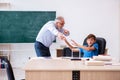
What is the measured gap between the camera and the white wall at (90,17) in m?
5.48

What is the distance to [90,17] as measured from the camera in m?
5.52

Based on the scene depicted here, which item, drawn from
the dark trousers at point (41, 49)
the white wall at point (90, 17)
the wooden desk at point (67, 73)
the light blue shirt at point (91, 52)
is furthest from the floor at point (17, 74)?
the wooden desk at point (67, 73)

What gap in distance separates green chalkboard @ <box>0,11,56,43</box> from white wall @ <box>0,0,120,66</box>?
248 mm

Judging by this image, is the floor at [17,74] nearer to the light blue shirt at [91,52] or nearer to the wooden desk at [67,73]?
the light blue shirt at [91,52]

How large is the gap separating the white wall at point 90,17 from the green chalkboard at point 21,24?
25 cm

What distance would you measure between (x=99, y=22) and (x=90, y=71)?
3.45m

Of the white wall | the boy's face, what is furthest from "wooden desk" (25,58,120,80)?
the white wall

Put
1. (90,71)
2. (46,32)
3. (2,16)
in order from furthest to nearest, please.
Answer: (2,16)
(46,32)
(90,71)

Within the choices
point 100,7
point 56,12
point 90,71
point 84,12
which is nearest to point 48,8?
point 56,12

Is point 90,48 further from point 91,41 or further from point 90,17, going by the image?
point 90,17

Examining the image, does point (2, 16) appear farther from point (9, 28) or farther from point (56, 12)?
point (56, 12)

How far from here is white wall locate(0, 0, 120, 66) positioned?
216 inches

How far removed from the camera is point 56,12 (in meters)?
5.42

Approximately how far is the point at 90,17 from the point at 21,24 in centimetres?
167
